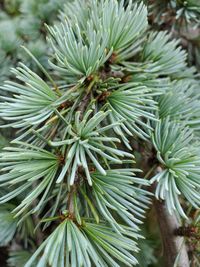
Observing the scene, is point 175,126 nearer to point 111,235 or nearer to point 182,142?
point 182,142

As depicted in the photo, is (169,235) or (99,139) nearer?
(99,139)

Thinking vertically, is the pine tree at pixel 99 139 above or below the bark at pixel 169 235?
above

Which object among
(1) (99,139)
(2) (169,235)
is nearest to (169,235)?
(2) (169,235)

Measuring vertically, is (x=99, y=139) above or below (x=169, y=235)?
above

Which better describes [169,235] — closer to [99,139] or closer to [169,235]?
[169,235]

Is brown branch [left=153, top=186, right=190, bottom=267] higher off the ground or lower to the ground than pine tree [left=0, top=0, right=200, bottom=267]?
lower

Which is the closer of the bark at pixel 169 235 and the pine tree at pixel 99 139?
the pine tree at pixel 99 139

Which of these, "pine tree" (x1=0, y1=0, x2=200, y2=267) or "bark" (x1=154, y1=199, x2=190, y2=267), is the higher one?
"pine tree" (x1=0, y1=0, x2=200, y2=267)

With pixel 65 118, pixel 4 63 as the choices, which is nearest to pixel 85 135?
pixel 65 118

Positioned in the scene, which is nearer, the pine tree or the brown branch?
the pine tree
